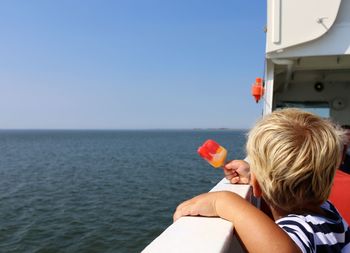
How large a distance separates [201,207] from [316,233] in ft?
1.81

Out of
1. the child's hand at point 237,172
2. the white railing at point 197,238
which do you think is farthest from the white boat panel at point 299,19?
the white railing at point 197,238

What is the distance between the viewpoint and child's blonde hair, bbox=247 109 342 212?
123 centimetres

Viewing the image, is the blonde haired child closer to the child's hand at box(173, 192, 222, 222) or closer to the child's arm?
the child's arm

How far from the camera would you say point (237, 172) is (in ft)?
8.73

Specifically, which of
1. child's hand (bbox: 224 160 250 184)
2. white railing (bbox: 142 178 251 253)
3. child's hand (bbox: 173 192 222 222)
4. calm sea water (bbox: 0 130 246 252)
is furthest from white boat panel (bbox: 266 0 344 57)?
white railing (bbox: 142 178 251 253)

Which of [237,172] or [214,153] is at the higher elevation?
[214,153]

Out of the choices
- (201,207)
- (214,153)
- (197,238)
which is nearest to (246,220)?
(197,238)

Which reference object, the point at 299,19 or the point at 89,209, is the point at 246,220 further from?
the point at 89,209

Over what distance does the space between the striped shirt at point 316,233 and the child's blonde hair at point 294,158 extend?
6cm

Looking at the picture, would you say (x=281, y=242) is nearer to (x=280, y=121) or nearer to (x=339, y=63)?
(x=280, y=121)

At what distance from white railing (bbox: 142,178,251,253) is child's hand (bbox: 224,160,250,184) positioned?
39.3 inches

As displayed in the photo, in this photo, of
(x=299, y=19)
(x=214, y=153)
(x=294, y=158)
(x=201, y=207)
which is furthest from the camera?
(x=299, y=19)

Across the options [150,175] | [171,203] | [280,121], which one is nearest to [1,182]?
Result: [150,175]

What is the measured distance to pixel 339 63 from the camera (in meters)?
5.55
